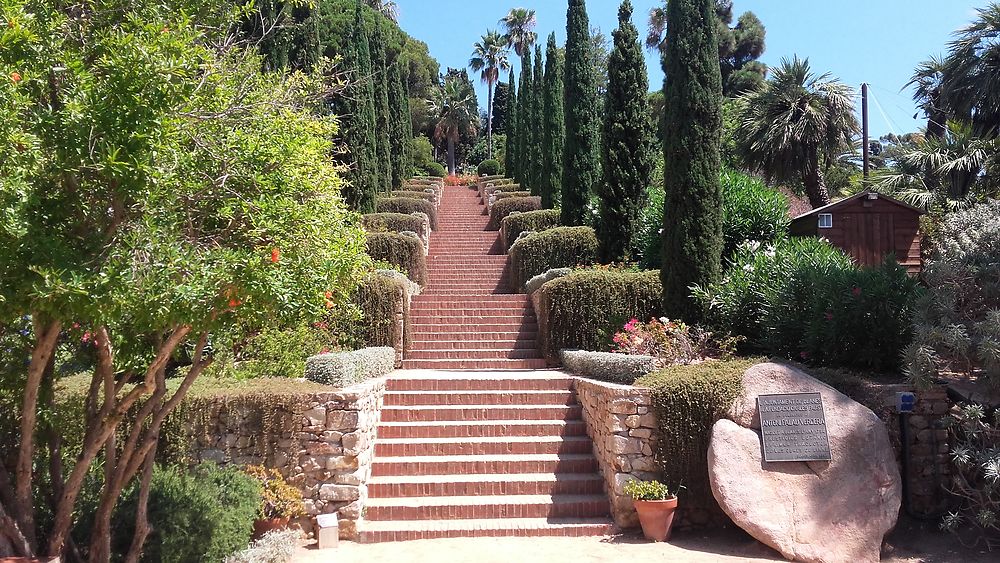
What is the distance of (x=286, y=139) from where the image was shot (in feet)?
17.1

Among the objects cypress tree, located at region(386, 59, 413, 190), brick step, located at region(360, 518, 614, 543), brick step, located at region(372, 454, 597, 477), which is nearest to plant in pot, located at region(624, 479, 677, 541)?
brick step, located at region(360, 518, 614, 543)

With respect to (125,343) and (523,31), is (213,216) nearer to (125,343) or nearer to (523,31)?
(125,343)

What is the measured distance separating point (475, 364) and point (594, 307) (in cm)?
232

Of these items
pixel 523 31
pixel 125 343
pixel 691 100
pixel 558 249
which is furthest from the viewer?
pixel 523 31

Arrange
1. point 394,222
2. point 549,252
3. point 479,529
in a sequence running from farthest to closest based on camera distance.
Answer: point 394,222 → point 549,252 → point 479,529

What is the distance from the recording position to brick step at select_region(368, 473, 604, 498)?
888 cm

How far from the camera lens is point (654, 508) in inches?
320

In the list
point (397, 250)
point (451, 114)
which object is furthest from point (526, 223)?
point (451, 114)

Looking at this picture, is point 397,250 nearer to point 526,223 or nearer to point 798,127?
point 526,223

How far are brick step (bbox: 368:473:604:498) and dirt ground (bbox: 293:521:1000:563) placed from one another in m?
0.84

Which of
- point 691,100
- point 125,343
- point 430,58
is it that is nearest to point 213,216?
point 125,343

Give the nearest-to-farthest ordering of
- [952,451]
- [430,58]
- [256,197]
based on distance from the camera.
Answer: [256,197] < [952,451] < [430,58]

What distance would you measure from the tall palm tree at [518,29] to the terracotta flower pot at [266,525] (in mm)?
63149

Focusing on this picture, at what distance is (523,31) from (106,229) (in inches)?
2620
